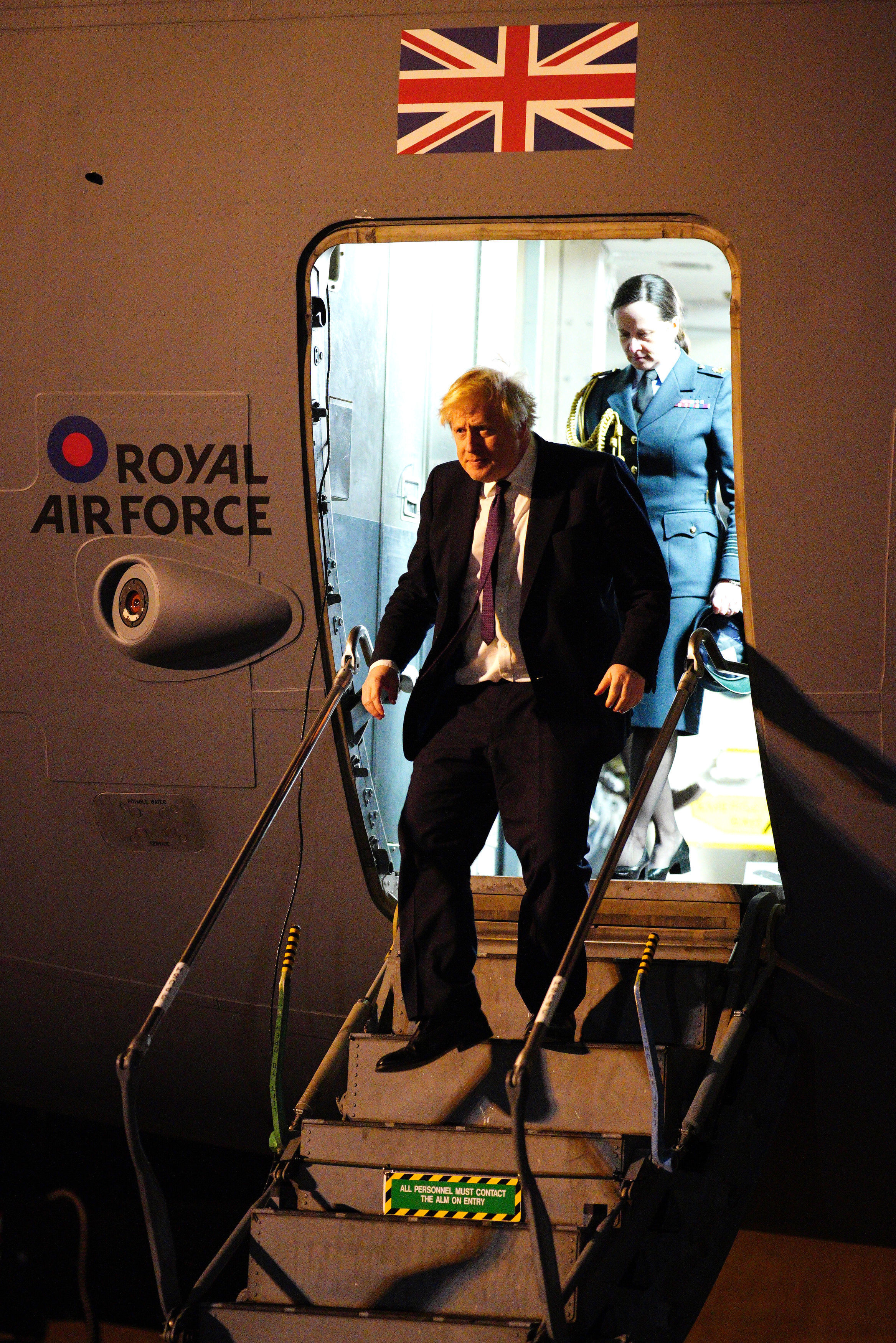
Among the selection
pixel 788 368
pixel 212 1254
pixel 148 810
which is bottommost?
pixel 212 1254

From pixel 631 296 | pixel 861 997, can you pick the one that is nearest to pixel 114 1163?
pixel 861 997

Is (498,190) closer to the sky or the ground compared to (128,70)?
closer to the ground

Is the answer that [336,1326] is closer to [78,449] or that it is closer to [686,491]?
[78,449]

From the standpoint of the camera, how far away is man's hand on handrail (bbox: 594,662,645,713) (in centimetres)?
291

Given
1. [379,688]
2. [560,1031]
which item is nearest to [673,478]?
[379,688]

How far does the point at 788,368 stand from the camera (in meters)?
3.39

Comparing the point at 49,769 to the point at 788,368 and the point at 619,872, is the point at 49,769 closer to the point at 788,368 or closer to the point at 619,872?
the point at 619,872

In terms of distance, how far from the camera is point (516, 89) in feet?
11.4

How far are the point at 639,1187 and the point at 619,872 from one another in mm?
1476

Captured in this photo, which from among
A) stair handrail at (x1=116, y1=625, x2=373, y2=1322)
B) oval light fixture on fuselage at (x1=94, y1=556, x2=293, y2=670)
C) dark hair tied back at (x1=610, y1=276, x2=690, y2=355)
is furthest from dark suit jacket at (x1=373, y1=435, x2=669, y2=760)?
dark hair tied back at (x1=610, y1=276, x2=690, y2=355)

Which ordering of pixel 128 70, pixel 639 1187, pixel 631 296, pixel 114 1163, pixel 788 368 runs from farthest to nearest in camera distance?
pixel 114 1163
pixel 631 296
pixel 128 70
pixel 788 368
pixel 639 1187

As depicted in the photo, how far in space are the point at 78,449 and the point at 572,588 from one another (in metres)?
1.63

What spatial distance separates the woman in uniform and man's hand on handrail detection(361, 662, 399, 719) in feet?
4.01

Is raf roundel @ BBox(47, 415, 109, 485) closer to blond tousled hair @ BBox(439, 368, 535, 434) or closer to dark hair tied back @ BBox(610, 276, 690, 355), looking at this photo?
blond tousled hair @ BBox(439, 368, 535, 434)
